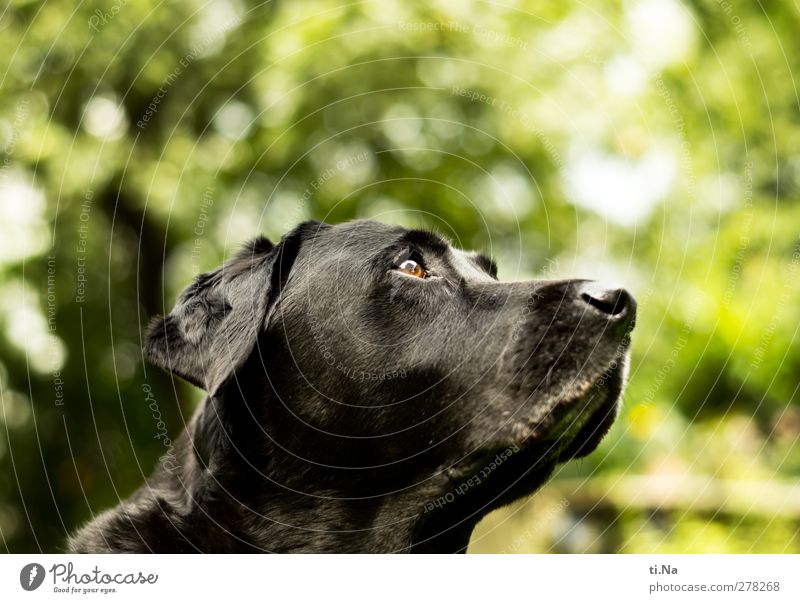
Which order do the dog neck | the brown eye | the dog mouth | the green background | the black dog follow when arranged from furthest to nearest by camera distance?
the green background, the brown eye, the dog neck, the black dog, the dog mouth

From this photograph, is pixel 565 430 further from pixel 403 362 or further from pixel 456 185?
pixel 456 185

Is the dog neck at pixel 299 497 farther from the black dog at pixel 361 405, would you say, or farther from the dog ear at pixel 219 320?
the dog ear at pixel 219 320

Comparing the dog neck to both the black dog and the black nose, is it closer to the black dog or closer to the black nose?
the black dog

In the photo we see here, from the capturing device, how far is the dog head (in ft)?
11.9

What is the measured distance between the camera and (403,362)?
3.90 meters

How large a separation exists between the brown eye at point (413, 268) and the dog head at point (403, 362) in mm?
10

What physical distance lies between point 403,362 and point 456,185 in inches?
221

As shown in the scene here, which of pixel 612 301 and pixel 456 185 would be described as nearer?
pixel 612 301

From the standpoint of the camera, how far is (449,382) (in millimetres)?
3816
